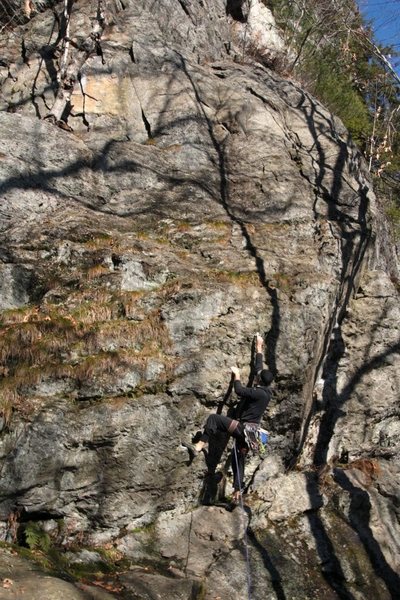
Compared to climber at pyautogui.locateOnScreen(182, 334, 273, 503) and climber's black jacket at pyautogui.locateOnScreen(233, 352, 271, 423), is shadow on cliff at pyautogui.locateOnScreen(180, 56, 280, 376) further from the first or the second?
climber's black jacket at pyautogui.locateOnScreen(233, 352, 271, 423)

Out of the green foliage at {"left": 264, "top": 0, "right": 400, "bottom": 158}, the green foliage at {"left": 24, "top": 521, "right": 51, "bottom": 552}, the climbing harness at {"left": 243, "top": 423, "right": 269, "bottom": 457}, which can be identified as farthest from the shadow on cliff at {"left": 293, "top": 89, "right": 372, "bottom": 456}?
the green foliage at {"left": 264, "top": 0, "right": 400, "bottom": 158}

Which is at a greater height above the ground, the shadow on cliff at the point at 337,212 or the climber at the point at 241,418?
the shadow on cliff at the point at 337,212

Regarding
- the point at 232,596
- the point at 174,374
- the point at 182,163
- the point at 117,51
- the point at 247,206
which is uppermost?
the point at 117,51

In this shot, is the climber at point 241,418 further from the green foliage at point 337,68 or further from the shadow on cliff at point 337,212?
the green foliage at point 337,68

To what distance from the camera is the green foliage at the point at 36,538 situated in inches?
231

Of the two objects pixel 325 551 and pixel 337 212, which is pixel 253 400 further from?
pixel 337 212

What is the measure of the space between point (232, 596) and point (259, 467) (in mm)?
1921

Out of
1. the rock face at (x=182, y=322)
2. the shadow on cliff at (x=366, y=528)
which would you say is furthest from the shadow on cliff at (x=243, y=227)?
the shadow on cliff at (x=366, y=528)

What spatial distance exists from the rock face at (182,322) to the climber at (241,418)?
188mm

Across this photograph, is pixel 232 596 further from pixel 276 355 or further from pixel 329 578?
pixel 276 355

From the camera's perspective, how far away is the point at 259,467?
7.93m

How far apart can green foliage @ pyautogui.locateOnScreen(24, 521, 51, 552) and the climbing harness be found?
8.89ft

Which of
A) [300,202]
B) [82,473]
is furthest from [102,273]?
[300,202]

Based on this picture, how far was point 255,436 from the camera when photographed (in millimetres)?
7262
